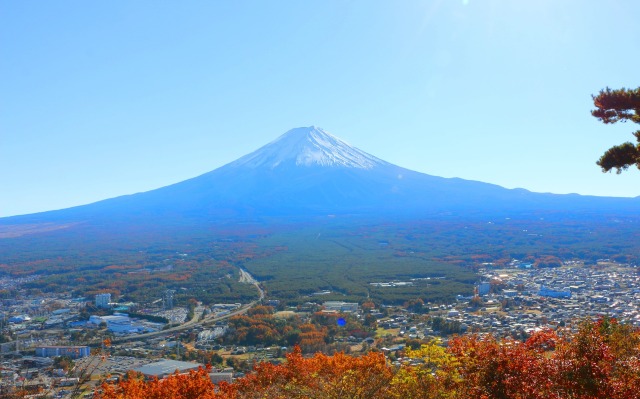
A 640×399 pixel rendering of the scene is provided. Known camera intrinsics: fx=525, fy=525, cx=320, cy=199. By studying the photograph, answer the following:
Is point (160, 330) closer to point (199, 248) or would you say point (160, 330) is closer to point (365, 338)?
point (365, 338)

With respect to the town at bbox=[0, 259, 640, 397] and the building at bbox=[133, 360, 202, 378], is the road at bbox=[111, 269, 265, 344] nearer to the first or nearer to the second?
the town at bbox=[0, 259, 640, 397]

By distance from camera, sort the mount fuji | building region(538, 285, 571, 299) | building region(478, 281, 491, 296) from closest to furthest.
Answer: building region(538, 285, 571, 299), building region(478, 281, 491, 296), the mount fuji

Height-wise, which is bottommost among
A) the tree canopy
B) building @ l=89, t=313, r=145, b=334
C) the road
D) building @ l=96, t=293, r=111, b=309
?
the road

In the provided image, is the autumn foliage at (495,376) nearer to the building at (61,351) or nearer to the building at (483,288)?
the building at (61,351)

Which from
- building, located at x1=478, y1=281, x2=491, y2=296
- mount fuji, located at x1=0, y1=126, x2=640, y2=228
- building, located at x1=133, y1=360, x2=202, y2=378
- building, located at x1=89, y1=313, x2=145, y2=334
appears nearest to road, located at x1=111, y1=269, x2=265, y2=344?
building, located at x1=89, y1=313, x2=145, y2=334


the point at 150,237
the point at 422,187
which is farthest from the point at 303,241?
the point at 422,187

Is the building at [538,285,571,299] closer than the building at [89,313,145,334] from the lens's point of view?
No
